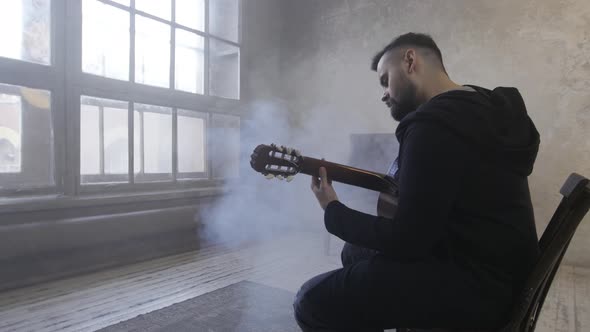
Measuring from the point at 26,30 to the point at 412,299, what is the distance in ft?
9.21

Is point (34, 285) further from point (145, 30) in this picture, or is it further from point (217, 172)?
point (145, 30)

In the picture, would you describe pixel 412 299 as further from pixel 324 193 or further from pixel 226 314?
pixel 226 314

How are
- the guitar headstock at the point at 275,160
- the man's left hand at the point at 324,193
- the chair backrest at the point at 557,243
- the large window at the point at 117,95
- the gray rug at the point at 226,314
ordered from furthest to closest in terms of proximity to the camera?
the large window at the point at 117,95, the gray rug at the point at 226,314, the guitar headstock at the point at 275,160, the man's left hand at the point at 324,193, the chair backrest at the point at 557,243

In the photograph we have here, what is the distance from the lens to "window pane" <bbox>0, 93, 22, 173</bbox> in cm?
228

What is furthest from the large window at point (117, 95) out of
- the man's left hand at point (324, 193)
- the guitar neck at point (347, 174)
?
the man's left hand at point (324, 193)

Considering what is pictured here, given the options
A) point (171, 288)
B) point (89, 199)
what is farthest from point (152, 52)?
point (171, 288)

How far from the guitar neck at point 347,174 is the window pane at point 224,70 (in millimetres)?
2499

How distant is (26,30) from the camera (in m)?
2.37

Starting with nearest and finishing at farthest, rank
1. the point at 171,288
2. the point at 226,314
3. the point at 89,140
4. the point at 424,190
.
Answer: the point at 424,190, the point at 226,314, the point at 171,288, the point at 89,140

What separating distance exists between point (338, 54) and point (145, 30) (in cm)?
200

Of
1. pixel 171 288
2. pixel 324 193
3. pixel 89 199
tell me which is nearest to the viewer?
pixel 324 193

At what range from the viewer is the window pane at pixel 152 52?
2947 millimetres

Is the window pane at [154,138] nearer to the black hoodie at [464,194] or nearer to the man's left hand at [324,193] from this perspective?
the man's left hand at [324,193]

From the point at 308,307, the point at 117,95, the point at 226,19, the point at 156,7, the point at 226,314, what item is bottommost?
the point at 226,314
